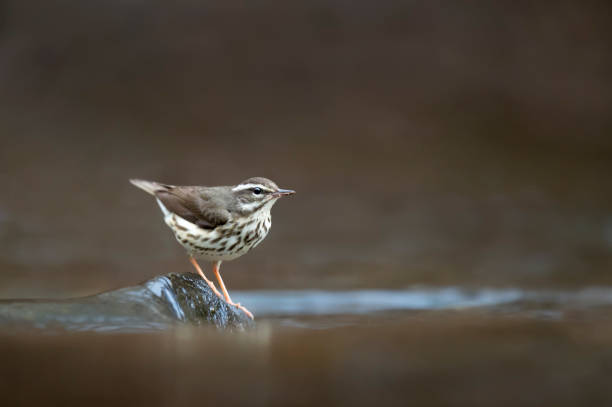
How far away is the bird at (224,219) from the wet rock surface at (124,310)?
0.47 m

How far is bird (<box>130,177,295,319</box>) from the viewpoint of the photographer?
14.0 feet

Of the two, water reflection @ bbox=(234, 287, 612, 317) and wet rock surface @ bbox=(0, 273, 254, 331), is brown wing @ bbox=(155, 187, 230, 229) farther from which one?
water reflection @ bbox=(234, 287, 612, 317)

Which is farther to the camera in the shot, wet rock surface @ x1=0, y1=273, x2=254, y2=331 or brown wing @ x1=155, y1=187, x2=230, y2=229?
brown wing @ x1=155, y1=187, x2=230, y2=229

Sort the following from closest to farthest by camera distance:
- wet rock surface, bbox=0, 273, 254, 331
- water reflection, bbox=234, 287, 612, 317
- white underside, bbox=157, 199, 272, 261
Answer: wet rock surface, bbox=0, 273, 254, 331
white underside, bbox=157, 199, 272, 261
water reflection, bbox=234, 287, 612, 317

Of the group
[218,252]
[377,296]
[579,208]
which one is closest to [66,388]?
[218,252]

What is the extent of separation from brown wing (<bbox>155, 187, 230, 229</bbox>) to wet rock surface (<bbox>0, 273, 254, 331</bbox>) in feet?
1.74

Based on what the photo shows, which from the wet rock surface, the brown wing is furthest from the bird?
the wet rock surface

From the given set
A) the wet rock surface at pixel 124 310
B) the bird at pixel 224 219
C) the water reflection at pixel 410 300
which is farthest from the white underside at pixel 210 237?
the water reflection at pixel 410 300

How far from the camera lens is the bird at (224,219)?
14.0ft

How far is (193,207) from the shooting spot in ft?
14.5

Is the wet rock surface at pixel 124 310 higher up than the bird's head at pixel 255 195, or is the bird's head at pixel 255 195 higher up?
the bird's head at pixel 255 195

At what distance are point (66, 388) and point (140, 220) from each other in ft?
16.7

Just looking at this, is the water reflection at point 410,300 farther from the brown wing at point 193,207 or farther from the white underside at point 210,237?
the brown wing at point 193,207

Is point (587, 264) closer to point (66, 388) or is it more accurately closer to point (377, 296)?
point (377, 296)
